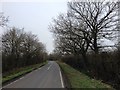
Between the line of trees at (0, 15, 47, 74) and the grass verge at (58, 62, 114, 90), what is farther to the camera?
the line of trees at (0, 15, 47, 74)

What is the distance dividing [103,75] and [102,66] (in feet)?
3.06

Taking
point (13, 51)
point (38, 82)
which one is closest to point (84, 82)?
point (38, 82)

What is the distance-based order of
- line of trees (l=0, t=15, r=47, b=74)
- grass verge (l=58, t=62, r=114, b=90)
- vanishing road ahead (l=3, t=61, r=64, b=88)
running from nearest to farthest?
1. grass verge (l=58, t=62, r=114, b=90)
2. vanishing road ahead (l=3, t=61, r=64, b=88)
3. line of trees (l=0, t=15, r=47, b=74)

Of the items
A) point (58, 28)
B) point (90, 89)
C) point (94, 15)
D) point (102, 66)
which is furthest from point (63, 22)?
point (90, 89)

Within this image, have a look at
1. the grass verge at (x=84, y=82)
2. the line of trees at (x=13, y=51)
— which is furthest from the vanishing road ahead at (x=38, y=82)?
the line of trees at (x=13, y=51)

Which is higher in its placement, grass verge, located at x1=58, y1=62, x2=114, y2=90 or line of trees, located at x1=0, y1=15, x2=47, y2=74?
line of trees, located at x1=0, y1=15, x2=47, y2=74

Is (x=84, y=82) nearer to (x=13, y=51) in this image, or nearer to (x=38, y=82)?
(x=38, y=82)

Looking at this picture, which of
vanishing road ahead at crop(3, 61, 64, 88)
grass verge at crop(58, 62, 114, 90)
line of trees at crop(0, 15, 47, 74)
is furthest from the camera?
line of trees at crop(0, 15, 47, 74)

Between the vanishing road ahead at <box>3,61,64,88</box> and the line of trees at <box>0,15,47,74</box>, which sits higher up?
the line of trees at <box>0,15,47,74</box>

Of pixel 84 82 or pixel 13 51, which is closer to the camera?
pixel 84 82

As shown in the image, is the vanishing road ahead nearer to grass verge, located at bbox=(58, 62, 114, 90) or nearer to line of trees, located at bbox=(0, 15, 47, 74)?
grass verge, located at bbox=(58, 62, 114, 90)

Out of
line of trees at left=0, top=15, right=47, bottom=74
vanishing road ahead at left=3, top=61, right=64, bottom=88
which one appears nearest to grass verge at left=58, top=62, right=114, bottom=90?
vanishing road ahead at left=3, top=61, right=64, bottom=88

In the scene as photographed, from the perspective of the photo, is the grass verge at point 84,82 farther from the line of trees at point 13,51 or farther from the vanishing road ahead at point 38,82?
the line of trees at point 13,51

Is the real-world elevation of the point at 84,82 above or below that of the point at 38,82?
below
